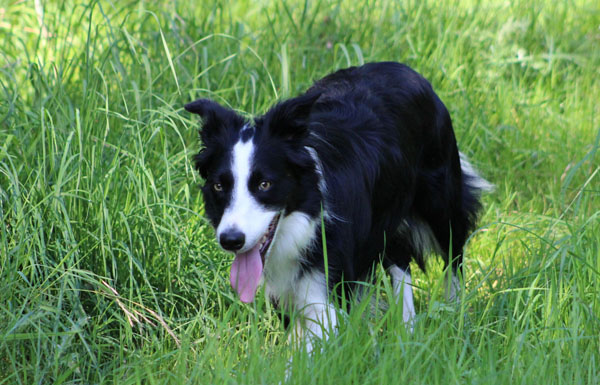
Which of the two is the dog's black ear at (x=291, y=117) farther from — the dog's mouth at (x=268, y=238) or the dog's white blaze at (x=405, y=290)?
the dog's white blaze at (x=405, y=290)

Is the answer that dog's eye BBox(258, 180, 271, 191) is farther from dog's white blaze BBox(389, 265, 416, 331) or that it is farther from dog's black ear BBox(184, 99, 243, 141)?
dog's white blaze BBox(389, 265, 416, 331)

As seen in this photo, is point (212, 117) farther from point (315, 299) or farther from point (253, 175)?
point (315, 299)

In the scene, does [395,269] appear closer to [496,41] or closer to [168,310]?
[168,310]

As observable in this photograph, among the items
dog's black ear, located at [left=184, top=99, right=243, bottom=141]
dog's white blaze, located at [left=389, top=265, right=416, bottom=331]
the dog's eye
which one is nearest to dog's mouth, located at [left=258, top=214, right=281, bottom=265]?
the dog's eye

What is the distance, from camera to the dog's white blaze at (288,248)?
3070 mm

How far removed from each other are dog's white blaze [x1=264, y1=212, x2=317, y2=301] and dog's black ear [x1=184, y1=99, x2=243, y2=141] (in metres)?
0.45

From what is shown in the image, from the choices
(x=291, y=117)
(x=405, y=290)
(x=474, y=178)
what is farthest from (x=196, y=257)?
(x=474, y=178)

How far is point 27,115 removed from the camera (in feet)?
12.2

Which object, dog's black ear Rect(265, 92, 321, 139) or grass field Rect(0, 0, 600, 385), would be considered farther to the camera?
dog's black ear Rect(265, 92, 321, 139)

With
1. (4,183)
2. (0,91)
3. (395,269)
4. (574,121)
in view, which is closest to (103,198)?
(4,183)

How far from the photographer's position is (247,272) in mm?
2936

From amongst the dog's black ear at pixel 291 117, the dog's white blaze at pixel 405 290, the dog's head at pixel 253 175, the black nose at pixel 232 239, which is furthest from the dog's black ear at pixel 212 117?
the dog's white blaze at pixel 405 290

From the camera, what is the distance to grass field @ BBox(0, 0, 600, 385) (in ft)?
9.01

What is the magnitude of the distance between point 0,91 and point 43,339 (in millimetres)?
1517
